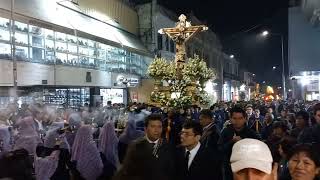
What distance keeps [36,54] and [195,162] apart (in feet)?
53.7

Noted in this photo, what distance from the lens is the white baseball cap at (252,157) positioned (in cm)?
268

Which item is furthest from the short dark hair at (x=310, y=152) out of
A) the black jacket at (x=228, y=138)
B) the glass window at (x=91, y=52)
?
the glass window at (x=91, y=52)

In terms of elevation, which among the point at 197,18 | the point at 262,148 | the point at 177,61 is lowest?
the point at 262,148

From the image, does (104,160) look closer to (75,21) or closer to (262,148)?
(262,148)

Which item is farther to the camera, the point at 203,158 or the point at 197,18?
the point at 197,18

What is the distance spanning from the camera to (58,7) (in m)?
22.6

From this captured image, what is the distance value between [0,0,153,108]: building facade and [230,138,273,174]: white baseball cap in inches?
584

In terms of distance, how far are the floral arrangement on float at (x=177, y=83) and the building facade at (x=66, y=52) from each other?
14.1 feet

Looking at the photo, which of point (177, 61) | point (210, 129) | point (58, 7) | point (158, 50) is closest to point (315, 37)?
point (158, 50)

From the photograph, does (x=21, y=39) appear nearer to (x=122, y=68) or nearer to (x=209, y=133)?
(x=209, y=133)

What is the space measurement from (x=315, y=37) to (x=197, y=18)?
20274 millimetres

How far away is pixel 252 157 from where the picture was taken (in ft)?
8.84

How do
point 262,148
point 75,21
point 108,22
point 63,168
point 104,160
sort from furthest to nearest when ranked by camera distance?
point 108,22 < point 75,21 < point 104,160 < point 63,168 < point 262,148

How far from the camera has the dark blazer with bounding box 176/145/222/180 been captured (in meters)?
5.70
